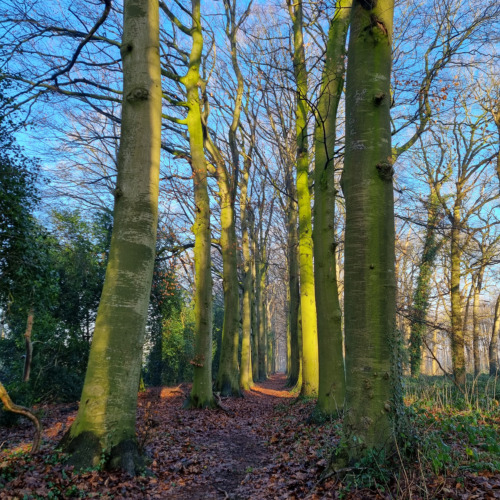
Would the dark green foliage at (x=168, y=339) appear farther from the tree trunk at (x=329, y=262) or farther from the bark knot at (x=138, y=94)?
the bark knot at (x=138, y=94)

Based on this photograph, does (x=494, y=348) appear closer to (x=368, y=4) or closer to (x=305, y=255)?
(x=305, y=255)

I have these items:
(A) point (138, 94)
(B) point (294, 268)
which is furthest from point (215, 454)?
(B) point (294, 268)

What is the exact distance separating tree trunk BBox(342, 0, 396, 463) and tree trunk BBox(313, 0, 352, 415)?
3204 millimetres

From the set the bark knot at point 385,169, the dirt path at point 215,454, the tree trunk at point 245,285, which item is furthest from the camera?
the tree trunk at point 245,285

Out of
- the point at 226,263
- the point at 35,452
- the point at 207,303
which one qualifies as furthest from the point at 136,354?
the point at 226,263

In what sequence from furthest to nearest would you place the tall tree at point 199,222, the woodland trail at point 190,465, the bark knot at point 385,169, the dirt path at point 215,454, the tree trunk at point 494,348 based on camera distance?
the tree trunk at point 494,348 < the tall tree at point 199,222 < the dirt path at point 215,454 < the bark knot at point 385,169 < the woodland trail at point 190,465

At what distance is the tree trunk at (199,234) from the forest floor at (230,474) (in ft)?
8.59

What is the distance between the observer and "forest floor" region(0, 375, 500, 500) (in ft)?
9.89

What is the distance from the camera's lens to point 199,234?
34.4 feet

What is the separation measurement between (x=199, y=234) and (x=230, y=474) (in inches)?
267

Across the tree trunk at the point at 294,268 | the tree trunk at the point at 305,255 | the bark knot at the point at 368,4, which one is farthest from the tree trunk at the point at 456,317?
the bark knot at the point at 368,4

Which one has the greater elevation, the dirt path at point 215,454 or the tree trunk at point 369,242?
the tree trunk at point 369,242

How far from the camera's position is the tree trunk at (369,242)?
347 cm

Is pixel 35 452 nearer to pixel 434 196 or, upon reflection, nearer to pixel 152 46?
pixel 152 46
